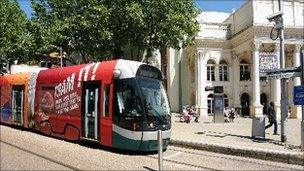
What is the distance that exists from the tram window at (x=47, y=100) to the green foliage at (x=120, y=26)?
12872 millimetres

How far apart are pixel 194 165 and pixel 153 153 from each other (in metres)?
2.80

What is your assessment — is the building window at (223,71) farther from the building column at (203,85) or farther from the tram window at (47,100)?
the tram window at (47,100)

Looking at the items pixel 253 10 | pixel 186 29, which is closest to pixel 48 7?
pixel 186 29

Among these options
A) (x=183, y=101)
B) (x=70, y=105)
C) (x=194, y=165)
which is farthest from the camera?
(x=183, y=101)

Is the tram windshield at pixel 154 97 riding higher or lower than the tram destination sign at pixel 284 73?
lower

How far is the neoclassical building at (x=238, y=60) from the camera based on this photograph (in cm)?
4709

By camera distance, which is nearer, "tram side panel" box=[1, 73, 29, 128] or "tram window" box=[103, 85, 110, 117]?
"tram window" box=[103, 85, 110, 117]

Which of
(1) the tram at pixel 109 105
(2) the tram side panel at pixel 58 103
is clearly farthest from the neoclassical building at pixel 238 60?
(1) the tram at pixel 109 105

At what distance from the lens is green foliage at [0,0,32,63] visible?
42500 mm

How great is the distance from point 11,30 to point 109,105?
3204cm

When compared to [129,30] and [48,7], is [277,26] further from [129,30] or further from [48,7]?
[48,7]

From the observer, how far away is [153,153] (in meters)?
15.4

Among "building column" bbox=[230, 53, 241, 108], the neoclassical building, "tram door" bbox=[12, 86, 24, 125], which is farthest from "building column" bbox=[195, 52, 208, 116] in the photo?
"tram door" bbox=[12, 86, 24, 125]

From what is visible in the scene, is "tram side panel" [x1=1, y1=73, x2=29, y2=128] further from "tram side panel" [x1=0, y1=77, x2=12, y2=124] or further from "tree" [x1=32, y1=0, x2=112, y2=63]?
"tree" [x1=32, y1=0, x2=112, y2=63]
